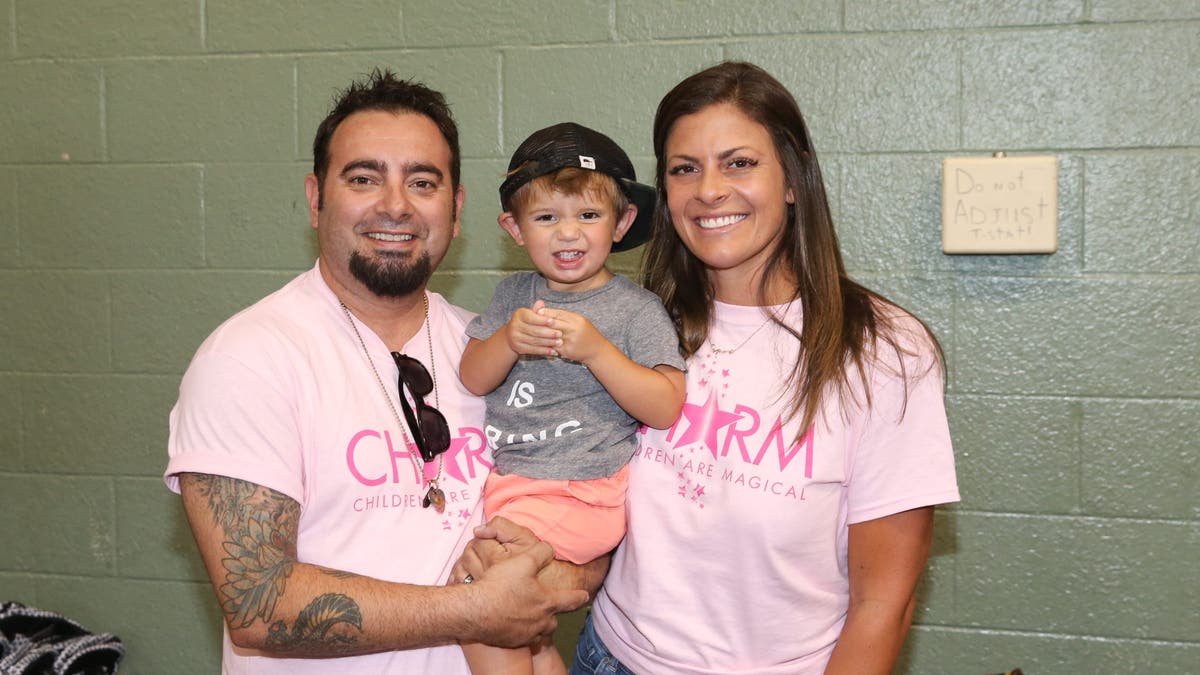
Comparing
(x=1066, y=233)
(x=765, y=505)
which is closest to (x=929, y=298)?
(x=1066, y=233)

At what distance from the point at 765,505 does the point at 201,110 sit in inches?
78.6

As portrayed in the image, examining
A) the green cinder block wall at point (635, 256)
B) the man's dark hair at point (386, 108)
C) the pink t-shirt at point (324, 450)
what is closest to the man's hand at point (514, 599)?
the pink t-shirt at point (324, 450)

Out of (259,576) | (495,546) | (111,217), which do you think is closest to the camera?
(259,576)

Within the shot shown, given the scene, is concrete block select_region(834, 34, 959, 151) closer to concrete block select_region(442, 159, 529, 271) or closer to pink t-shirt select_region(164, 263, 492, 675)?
concrete block select_region(442, 159, 529, 271)

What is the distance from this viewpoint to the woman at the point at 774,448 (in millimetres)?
1548

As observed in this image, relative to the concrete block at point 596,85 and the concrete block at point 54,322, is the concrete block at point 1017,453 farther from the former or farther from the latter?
the concrete block at point 54,322

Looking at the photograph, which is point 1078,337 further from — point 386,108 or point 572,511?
point 386,108

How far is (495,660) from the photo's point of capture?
163cm

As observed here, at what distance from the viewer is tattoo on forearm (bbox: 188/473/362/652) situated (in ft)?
4.97

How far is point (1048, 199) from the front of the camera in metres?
2.34

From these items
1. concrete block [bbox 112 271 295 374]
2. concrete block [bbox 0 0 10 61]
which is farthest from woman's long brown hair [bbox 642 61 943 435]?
concrete block [bbox 0 0 10 61]

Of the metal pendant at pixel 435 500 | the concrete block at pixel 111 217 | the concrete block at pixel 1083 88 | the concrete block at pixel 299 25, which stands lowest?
the metal pendant at pixel 435 500

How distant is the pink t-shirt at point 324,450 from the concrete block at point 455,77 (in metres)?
0.97

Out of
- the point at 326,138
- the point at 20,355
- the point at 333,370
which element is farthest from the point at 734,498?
the point at 20,355
